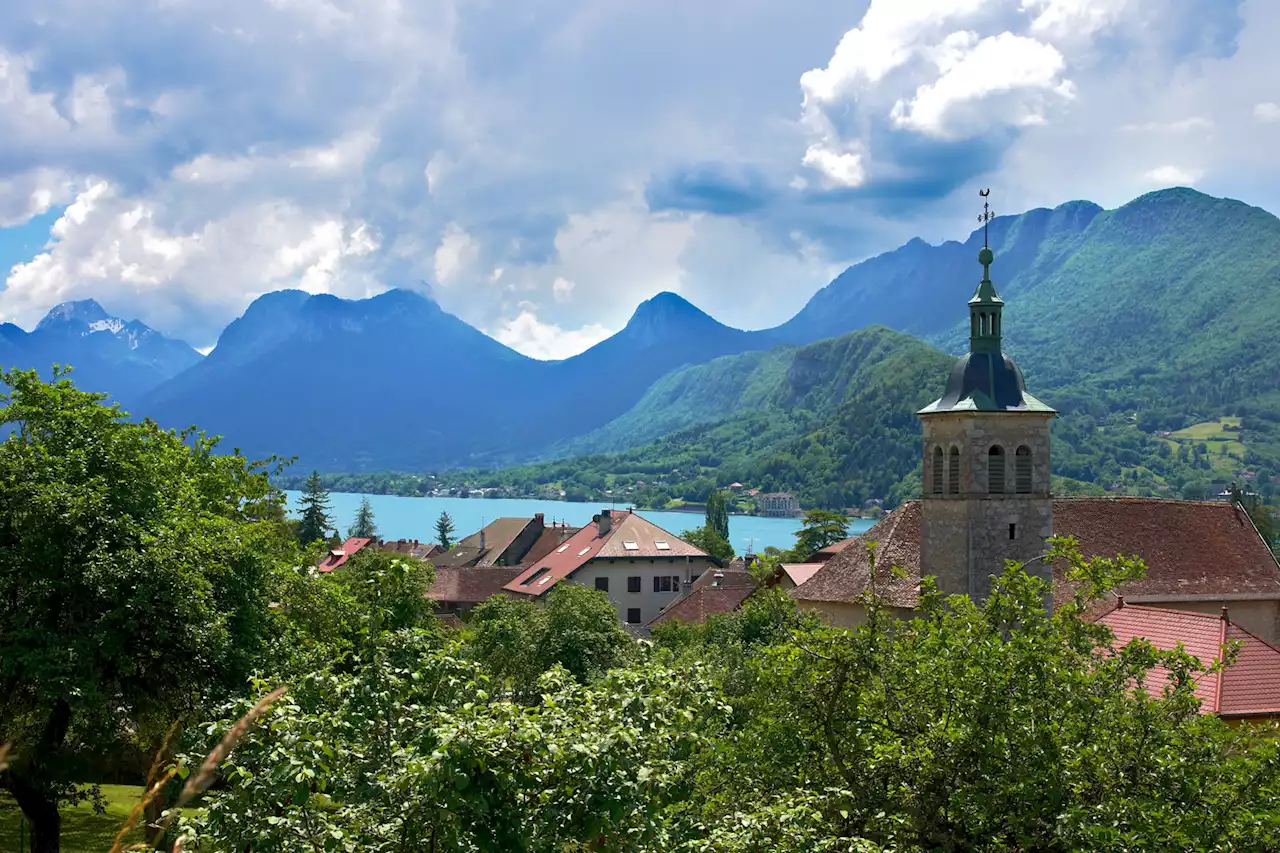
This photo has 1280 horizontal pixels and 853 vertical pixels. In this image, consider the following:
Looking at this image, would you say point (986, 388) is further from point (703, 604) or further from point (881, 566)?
point (703, 604)

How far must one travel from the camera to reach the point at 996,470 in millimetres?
31172

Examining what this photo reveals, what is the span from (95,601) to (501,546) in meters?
81.5

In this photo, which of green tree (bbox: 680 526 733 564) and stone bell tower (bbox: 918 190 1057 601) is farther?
green tree (bbox: 680 526 733 564)

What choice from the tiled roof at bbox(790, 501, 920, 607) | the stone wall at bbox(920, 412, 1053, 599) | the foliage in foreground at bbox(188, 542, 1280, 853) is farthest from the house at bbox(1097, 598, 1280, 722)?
the foliage in foreground at bbox(188, 542, 1280, 853)

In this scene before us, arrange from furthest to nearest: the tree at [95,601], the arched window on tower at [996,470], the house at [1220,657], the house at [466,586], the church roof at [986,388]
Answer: the house at [466,586] → the church roof at [986,388] → the arched window on tower at [996,470] → the house at [1220,657] → the tree at [95,601]

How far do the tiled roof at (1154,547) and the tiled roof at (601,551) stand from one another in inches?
1410

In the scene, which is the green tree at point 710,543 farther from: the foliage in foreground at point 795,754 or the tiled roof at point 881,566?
the foliage in foreground at point 795,754

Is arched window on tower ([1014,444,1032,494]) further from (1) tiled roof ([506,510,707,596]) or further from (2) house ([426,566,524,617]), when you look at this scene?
(2) house ([426,566,524,617])

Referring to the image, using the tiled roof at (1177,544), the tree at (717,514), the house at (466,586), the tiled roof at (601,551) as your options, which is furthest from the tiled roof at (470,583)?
the tree at (717,514)

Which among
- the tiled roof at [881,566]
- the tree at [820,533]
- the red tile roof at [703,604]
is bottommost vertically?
the red tile roof at [703,604]

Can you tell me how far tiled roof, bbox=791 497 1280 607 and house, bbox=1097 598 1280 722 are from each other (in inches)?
277

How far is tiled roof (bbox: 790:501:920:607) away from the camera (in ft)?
110

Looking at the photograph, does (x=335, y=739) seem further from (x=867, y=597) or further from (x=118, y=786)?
(x=118, y=786)

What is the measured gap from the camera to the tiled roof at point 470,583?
79.0 m
